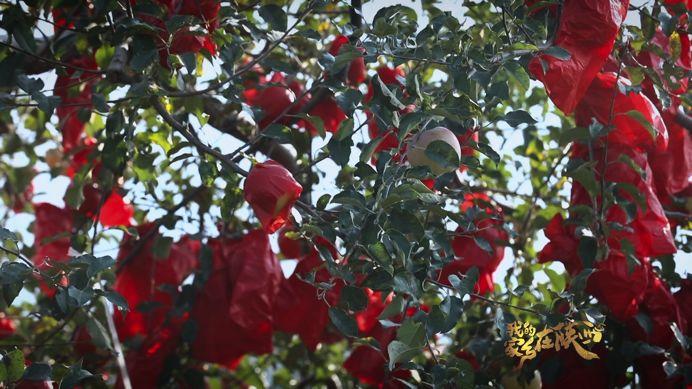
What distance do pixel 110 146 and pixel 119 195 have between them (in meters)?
0.45

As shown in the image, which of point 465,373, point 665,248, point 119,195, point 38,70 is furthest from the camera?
point 119,195

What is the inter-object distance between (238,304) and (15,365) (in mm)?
686

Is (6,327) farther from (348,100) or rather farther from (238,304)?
(348,100)

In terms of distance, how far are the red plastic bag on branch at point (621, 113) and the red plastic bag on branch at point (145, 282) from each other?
3.63 feet

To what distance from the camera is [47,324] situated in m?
2.75

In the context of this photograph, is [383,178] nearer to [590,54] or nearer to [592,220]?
[590,54]

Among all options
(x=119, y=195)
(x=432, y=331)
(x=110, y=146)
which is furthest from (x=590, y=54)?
(x=119, y=195)

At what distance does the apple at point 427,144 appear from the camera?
1406 millimetres

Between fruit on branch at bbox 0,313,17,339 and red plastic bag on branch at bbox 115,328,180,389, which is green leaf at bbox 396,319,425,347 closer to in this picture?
red plastic bag on branch at bbox 115,328,180,389

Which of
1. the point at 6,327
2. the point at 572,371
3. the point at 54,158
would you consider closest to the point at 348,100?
the point at 572,371

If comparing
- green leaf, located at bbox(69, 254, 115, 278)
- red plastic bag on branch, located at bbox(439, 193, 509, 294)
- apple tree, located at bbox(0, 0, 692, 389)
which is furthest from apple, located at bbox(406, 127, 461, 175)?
green leaf, located at bbox(69, 254, 115, 278)

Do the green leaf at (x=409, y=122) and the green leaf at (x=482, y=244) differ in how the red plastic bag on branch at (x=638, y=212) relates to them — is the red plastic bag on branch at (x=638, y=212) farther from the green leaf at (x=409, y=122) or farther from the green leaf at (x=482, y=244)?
the green leaf at (x=409, y=122)
